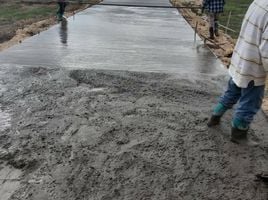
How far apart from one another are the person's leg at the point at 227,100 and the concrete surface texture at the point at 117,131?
108 millimetres

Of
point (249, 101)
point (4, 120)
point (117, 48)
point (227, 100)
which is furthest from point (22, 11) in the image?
point (249, 101)

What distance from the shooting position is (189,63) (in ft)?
25.5

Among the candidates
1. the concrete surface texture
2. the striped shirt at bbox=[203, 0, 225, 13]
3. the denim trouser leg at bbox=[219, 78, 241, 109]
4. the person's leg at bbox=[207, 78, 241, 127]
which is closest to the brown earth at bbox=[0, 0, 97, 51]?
the concrete surface texture

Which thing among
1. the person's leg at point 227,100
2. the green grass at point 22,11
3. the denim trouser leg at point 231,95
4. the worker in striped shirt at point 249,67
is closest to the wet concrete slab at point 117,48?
the person's leg at point 227,100

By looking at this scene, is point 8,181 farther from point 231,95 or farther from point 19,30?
point 19,30

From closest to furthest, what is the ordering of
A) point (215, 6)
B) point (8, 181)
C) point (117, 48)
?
1. point (8, 181)
2. point (117, 48)
3. point (215, 6)

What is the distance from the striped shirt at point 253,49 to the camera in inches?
151

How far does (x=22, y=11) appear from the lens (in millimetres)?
18188

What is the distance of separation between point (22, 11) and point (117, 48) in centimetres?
1079

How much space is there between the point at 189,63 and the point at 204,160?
160 inches

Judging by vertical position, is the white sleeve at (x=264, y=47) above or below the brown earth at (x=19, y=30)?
above

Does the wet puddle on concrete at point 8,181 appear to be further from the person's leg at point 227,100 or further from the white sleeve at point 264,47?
the white sleeve at point 264,47

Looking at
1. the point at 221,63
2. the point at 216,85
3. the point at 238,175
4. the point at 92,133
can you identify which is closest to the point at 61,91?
the point at 92,133

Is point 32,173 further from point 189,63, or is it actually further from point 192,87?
point 189,63
